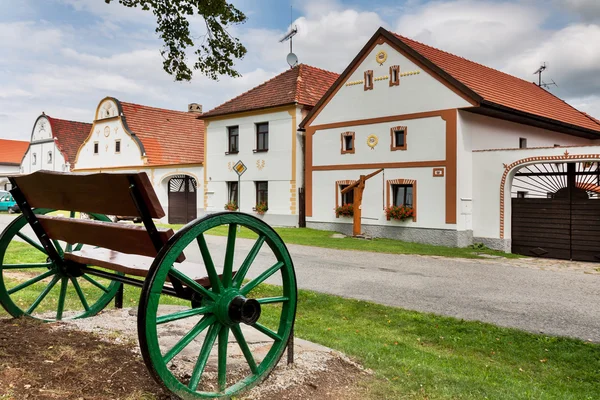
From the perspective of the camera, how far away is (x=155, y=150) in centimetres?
3138

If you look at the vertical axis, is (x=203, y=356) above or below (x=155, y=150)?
below

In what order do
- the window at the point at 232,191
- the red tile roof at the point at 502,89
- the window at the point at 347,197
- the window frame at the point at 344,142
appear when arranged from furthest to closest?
the window at the point at 232,191 → the window at the point at 347,197 → the window frame at the point at 344,142 → the red tile roof at the point at 502,89

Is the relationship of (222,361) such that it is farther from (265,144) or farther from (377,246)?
(265,144)

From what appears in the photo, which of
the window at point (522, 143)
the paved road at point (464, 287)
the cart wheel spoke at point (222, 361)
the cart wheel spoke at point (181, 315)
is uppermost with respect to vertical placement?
the window at point (522, 143)

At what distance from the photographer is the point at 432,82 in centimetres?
1839

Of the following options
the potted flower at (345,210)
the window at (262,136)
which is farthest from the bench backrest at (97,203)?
the window at (262,136)

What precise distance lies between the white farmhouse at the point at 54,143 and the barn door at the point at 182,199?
14.7m

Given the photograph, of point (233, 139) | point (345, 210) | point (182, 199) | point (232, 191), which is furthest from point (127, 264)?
point (182, 199)

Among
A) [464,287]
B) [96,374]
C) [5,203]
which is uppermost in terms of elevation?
[5,203]

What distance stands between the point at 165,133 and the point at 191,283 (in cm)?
3159

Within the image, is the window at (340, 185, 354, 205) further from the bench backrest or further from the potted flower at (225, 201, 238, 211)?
the bench backrest

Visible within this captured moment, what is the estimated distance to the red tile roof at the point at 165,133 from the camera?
31.5 meters

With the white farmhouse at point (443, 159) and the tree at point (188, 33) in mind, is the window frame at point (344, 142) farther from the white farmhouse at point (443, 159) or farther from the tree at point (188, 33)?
the tree at point (188, 33)

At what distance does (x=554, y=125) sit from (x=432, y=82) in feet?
24.0
